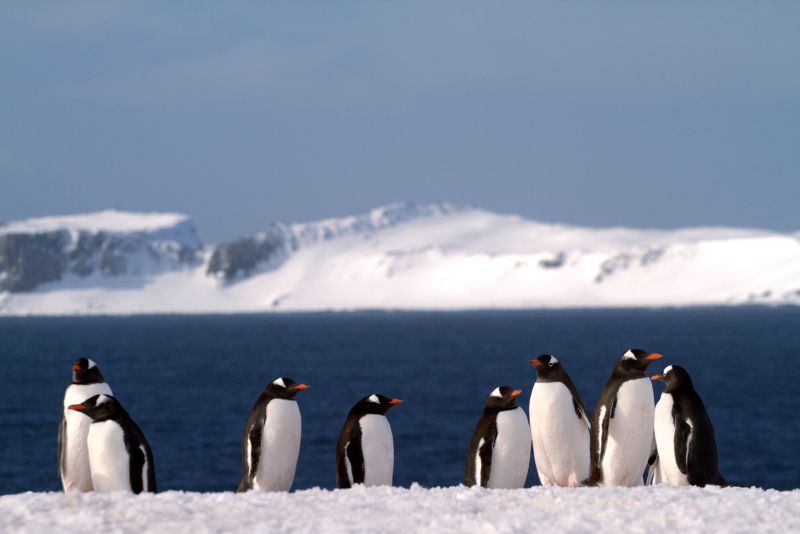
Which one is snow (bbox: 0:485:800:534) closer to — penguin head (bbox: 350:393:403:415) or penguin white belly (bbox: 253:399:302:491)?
penguin white belly (bbox: 253:399:302:491)

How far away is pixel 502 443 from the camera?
1180 centimetres

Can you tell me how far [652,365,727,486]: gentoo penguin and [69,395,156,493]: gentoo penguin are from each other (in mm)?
5289

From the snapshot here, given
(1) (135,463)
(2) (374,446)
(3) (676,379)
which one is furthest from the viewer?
(2) (374,446)

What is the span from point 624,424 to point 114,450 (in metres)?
5.30

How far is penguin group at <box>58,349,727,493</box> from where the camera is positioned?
11.4 metres

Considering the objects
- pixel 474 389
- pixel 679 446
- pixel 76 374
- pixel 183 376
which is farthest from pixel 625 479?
pixel 183 376

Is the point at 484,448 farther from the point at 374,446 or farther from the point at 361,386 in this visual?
the point at 361,386

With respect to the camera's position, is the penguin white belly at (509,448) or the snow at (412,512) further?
the penguin white belly at (509,448)

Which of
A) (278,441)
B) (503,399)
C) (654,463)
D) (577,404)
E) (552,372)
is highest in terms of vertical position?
(552,372)

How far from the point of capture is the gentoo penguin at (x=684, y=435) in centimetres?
1127

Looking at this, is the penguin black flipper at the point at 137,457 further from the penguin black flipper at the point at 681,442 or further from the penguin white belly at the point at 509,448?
the penguin black flipper at the point at 681,442

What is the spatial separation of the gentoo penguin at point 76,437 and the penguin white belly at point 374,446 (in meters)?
2.79

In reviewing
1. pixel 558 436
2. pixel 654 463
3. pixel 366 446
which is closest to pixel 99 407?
pixel 366 446

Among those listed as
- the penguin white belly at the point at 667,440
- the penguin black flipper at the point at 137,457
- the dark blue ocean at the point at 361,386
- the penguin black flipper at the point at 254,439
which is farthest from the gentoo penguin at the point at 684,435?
the dark blue ocean at the point at 361,386
